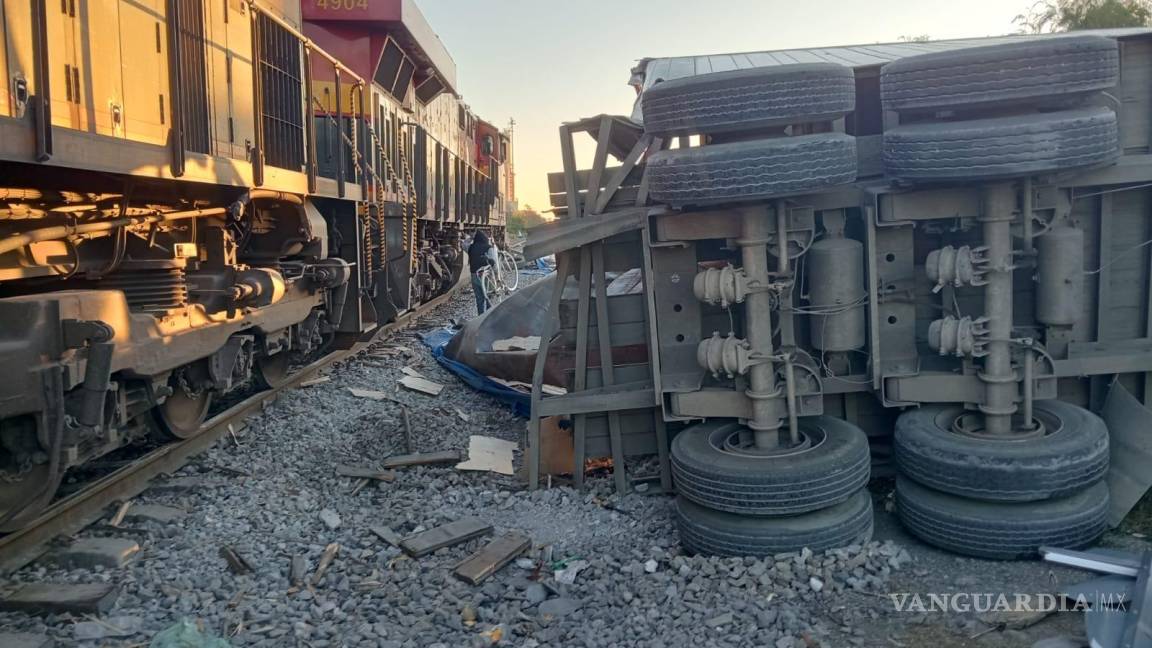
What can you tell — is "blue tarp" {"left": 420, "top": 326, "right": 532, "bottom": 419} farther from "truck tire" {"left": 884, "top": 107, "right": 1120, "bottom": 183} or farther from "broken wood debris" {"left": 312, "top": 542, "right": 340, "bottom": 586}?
"truck tire" {"left": 884, "top": 107, "right": 1120, "bottom": 183}

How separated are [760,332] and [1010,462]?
1343 millimetres

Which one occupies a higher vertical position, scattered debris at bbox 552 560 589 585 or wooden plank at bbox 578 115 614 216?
wooden plank at bbox 578 115 614 216

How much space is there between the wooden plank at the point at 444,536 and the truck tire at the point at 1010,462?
7.39 ft

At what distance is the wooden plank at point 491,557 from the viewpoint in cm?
411

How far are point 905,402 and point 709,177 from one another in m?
1.74

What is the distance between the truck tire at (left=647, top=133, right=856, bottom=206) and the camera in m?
4.27

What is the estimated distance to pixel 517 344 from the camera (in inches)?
336

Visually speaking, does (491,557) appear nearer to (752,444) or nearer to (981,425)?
(752,444)

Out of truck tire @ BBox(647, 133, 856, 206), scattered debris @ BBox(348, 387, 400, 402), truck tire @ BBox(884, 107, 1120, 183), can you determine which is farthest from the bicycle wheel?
truck tire @ BBox(884, 107, 1120, 183)

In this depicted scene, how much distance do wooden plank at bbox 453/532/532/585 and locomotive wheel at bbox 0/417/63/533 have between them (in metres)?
1.82

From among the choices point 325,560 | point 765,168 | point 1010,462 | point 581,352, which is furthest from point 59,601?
point 1010,462

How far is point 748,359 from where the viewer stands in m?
4.71

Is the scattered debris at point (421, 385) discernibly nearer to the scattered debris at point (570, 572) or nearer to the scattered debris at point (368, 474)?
the scattered debris at point (368, 474)

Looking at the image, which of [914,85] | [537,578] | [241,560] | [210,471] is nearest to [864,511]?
[537,578]
